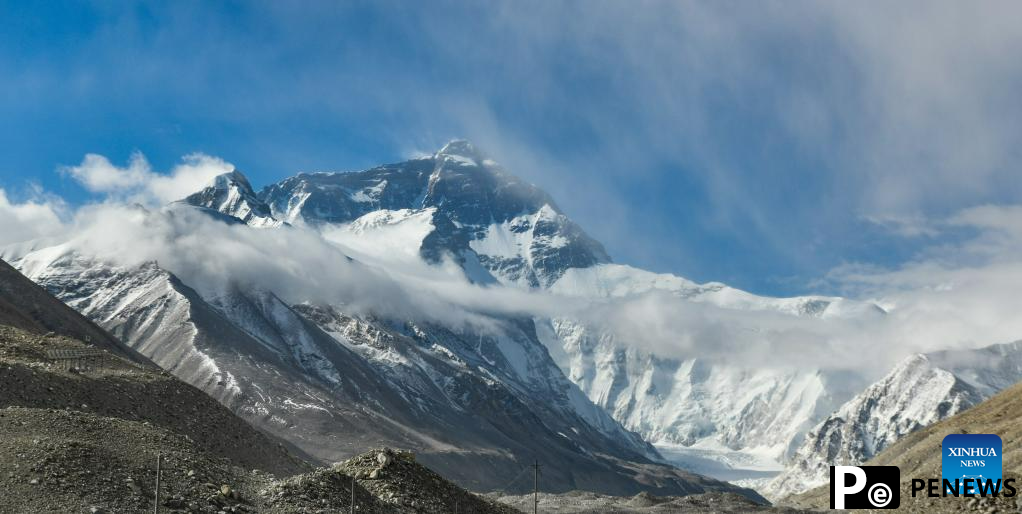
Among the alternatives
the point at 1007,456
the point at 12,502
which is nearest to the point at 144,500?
the point at 12,502

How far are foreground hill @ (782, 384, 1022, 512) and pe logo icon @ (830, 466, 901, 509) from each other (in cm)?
306

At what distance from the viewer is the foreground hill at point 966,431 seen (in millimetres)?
66269

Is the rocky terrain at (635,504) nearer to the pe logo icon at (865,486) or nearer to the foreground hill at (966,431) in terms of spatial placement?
the foreground hill at (966,431)

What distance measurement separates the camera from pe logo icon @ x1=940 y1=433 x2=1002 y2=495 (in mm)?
61000

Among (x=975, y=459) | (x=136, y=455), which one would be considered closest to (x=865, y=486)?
(x=975, y=459)

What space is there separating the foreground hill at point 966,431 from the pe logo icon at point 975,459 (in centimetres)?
203

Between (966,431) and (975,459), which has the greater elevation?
(966,431)

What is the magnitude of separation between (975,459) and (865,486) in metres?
6.77

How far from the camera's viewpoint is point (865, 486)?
Result: 212 ft
